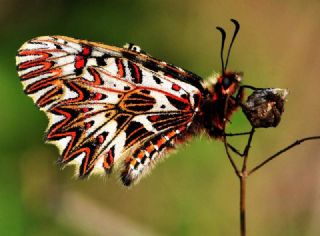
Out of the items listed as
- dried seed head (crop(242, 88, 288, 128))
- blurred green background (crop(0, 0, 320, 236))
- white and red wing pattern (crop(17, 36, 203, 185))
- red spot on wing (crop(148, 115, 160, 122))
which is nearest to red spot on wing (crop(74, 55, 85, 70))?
white and red wing pattern (crop(17, 36, 203, 185))

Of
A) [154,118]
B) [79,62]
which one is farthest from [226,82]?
[79,62]

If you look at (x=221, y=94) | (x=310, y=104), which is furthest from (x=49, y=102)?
(x=310, y=104)

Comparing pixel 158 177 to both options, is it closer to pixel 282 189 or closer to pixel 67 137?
pixel 282 189

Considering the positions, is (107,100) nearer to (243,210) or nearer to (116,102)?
(116,102)

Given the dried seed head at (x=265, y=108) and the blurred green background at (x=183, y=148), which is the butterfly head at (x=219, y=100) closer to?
the dried seed head at (x=265, y=108)

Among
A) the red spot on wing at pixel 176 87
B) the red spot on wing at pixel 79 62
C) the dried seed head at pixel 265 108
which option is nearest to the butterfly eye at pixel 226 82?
the red spot on wing at pixel 176 87

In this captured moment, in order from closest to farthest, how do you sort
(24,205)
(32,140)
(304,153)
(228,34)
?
(24,205)
(32,140)
(304,153)
(228,34)

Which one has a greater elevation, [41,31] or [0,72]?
[41,31]
